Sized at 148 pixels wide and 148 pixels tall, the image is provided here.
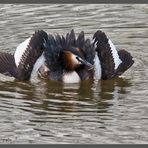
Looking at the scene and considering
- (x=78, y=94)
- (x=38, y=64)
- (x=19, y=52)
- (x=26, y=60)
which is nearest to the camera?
(x=78, y=94)

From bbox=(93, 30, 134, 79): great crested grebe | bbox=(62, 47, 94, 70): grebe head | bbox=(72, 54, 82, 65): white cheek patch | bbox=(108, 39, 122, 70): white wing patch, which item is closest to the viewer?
bbox=(62, 47, 94, 70): grebe head

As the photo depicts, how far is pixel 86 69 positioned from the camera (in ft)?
43.9

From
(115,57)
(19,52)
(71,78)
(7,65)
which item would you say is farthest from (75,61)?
(7,65)

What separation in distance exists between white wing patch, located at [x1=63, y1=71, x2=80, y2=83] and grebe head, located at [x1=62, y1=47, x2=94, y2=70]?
0.36ft

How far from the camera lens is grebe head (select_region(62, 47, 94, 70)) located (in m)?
13.0

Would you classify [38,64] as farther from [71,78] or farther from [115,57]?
[115,57]

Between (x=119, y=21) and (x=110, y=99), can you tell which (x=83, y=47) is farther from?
(x=119, y=21)

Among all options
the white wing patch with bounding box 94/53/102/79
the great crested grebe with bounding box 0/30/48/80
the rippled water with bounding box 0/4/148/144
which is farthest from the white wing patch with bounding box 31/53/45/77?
the white wing patch with bounding box 94/53/102/79

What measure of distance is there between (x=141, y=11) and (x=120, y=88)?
14.5 ft

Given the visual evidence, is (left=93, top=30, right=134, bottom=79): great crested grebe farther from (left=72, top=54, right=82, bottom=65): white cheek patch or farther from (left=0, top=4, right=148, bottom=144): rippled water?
(left=72, top=54, right=82, bottom=65): white cheek patch

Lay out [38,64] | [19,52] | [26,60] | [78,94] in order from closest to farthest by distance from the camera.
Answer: [78,94] < [26,60] < [38,64] < [19,52]

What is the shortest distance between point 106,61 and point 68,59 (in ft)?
2.24

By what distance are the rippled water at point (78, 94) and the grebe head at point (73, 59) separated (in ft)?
1.16

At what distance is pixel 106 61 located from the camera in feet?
43.5
